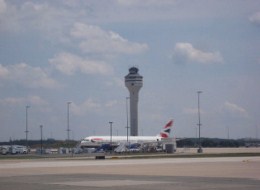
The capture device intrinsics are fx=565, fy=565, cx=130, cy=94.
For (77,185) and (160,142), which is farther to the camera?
(160,142)

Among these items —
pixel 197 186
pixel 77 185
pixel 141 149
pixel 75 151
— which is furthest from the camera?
pixel 141 149

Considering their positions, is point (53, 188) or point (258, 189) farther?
point (53, 188)

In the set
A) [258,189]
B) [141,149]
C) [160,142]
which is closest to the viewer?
[258,189]

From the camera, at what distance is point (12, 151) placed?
138m

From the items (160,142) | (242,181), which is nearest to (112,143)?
(160,142)

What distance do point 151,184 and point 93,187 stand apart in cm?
408

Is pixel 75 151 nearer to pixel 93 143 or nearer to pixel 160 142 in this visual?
pixel 93 143

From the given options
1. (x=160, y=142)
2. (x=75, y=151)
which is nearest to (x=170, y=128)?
(x=160, y=142)

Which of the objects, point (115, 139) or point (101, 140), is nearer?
point (101, 140)

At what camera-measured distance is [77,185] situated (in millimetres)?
36281

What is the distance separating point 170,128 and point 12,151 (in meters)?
53.2

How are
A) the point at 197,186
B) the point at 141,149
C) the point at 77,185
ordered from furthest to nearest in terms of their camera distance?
the point at 141,149 < the point at 77,185 < the point at 197,186

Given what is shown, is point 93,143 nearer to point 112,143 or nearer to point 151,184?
point 112,143

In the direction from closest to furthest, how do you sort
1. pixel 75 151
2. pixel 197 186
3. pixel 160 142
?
pixel 197 186, pixel 75 151, pixel 160 142
